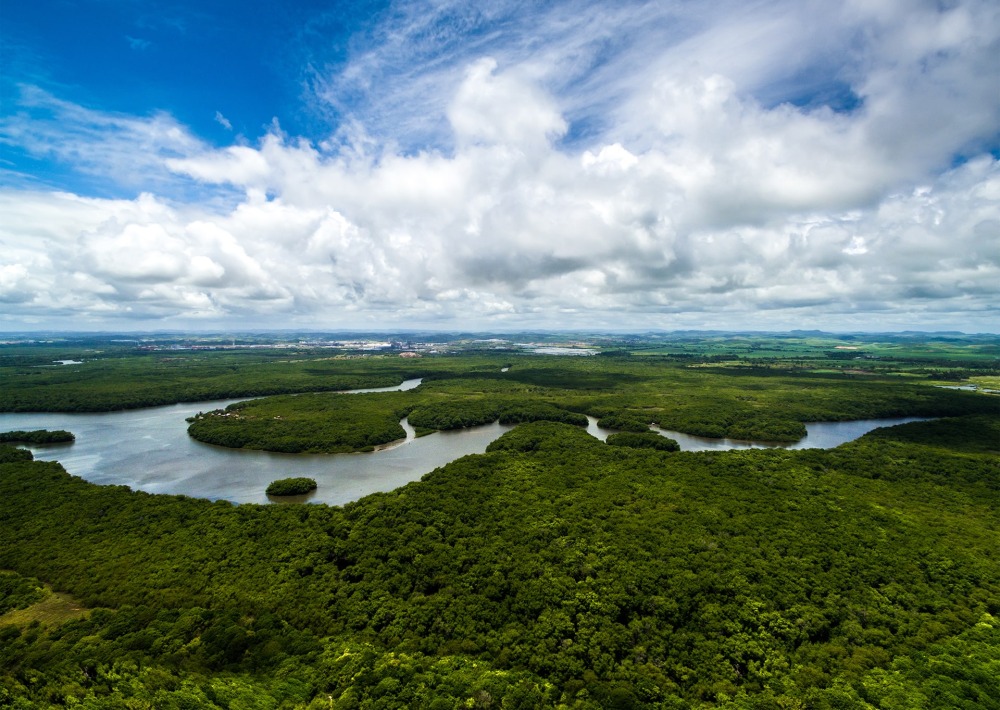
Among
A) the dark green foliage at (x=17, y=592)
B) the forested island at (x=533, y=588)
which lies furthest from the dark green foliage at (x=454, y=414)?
the dark green foliage at (x=17, y=592)

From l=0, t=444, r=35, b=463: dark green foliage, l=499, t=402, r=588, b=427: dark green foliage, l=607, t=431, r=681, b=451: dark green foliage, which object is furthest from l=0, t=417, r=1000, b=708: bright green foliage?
l=499, t=402, r=588, b=427: dark green foliage

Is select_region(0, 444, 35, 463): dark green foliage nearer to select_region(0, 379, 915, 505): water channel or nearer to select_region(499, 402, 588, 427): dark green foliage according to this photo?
select_region(0, 379, 915, 505): water channel

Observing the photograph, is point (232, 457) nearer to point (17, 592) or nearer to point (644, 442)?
point (17, 592)

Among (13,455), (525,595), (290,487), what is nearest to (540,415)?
(290,487)

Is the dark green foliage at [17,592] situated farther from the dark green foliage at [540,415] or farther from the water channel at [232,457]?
the dark green foliage at [540,415]

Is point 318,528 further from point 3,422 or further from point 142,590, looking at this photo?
point 3,422

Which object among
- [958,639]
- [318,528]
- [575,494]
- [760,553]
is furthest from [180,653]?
[958,639]
